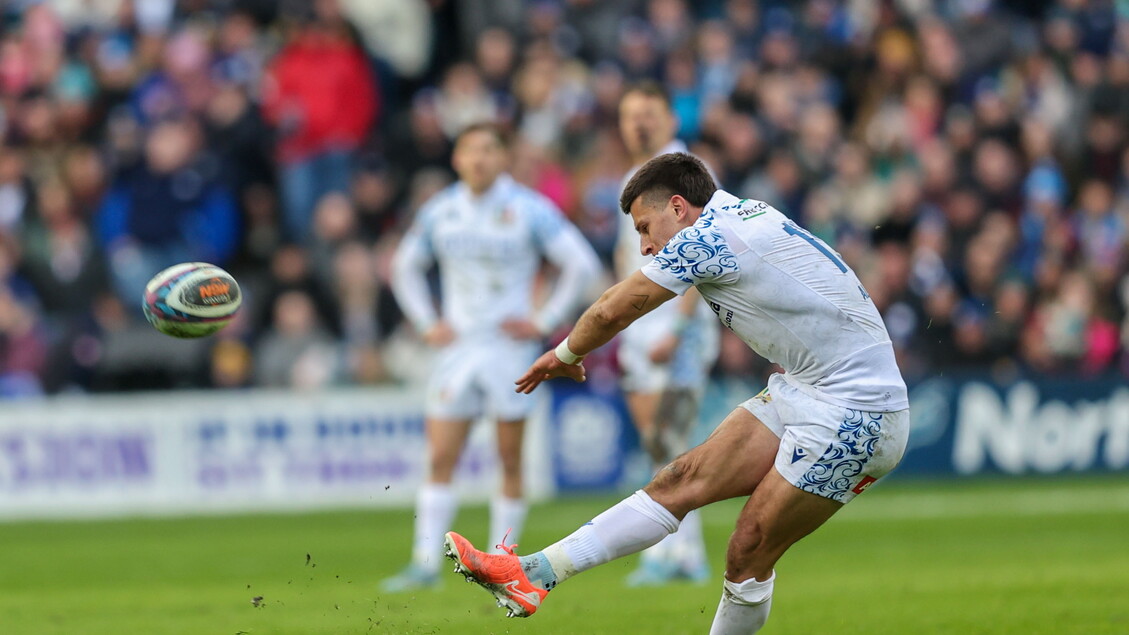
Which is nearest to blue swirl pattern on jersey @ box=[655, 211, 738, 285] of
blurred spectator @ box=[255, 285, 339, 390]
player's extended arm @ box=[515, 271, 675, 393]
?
player's extended arm @ box=[515, 271, 675, 393]

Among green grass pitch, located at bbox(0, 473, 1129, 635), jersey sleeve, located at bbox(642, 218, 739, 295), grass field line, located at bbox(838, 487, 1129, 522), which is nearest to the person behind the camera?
jersey sleeve, located at bbox(642, 218, 739, 295)

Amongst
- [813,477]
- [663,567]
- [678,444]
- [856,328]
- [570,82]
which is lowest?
[663,567]

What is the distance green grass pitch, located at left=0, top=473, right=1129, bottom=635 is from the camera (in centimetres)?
961

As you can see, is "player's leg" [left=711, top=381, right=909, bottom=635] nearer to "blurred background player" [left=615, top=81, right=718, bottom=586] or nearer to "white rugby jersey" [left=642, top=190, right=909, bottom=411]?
"white rugby jersey" [left=642, top=190, right=909, bottom=411]

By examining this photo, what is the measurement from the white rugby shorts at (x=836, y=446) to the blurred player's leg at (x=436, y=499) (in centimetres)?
485

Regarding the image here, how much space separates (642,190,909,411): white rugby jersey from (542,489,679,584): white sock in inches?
35.3

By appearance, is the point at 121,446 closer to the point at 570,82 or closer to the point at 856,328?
the point at 570,82

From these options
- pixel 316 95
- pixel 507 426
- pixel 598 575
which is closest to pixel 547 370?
pixel 507 426

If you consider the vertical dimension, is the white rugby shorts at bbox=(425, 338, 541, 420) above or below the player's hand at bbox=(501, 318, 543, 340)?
below

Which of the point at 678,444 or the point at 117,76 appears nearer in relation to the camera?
the point at 678,444

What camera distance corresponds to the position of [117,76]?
2056 cm

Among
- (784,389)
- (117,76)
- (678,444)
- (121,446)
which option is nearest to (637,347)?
(678,444)

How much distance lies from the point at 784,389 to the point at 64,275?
44.9 feet

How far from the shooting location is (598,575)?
1298 cm
